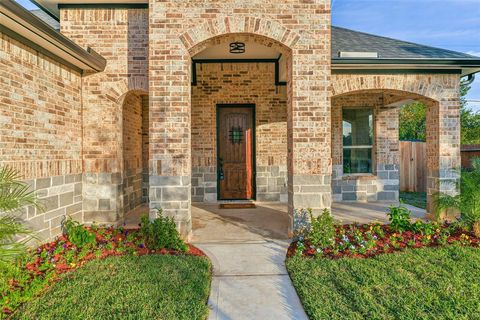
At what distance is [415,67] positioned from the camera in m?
6.18

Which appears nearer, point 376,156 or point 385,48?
point 385,48

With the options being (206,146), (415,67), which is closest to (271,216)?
(206,146)

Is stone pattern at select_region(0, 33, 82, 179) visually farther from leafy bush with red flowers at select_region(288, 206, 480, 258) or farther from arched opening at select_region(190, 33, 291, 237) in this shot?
leafy bush with red flowers at select_region(288, 206, 480, 258)

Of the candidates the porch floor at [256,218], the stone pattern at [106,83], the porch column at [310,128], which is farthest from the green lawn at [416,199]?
the stone pattern at [106,83]

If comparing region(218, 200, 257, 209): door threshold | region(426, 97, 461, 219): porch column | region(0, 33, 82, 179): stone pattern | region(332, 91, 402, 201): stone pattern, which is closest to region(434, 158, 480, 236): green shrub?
region(426, 97, 461, 219): porch column

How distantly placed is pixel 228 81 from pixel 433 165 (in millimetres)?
5543

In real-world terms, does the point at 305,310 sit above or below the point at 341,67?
below

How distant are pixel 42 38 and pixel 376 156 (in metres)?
8.38

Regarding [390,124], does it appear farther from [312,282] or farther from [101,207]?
[101,207]

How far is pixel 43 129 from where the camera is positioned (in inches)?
177

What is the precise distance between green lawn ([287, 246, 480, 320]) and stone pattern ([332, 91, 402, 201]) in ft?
13.8

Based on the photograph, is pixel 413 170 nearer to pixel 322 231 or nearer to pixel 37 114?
pixel 322 231

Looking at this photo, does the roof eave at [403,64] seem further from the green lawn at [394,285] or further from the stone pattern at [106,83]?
the stone pattern at [106,83]

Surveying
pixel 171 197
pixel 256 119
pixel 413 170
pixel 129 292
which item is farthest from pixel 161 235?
pixel 413 170
